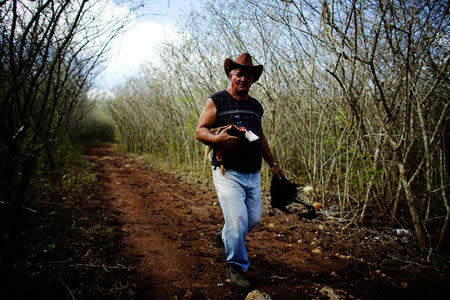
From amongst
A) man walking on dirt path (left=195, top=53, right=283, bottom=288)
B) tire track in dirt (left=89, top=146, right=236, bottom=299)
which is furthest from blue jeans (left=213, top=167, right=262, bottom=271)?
tire track in dirt (left=89, top=146, right=236, bottom=299)

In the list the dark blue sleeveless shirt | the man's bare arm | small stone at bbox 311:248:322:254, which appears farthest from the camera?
small stone at bbox 311:248:322:254

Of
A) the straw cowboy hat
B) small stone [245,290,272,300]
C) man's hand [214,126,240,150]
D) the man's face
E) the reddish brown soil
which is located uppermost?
the straw cowboy hat

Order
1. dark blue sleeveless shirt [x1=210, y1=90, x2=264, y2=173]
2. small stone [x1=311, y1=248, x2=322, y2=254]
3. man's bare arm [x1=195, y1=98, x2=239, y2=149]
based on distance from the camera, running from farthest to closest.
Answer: small stone [x1=311, y1=248, x2=322, y2=254], dark blue sleeveless shirt [x1=210, y1=90, x2=264, y2=173], man's bare arm [x1=195, y1=98, x2=239, y2=149]

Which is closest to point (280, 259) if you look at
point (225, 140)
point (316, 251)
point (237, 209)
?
point (316, 251)

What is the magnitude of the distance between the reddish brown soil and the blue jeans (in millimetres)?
308

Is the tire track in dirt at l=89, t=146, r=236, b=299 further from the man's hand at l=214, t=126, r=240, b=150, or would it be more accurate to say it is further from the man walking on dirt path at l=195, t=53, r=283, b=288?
the man's hand at l=214, t=126, r=240, b=150

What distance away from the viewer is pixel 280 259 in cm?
251

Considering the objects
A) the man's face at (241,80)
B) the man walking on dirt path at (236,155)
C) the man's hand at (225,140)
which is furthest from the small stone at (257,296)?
the man's face at (241,80)

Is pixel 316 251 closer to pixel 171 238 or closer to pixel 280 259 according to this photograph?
pixel 280 259

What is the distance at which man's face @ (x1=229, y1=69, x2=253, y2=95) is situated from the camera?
2088 millimetres

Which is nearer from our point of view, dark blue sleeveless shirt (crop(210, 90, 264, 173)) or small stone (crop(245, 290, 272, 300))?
small stone (crop(245, 290, 272, 300))

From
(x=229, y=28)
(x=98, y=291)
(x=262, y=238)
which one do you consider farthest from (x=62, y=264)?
(x=229, y=28)

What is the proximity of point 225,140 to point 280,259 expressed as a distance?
153 cm

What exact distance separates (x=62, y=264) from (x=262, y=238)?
216 cm
